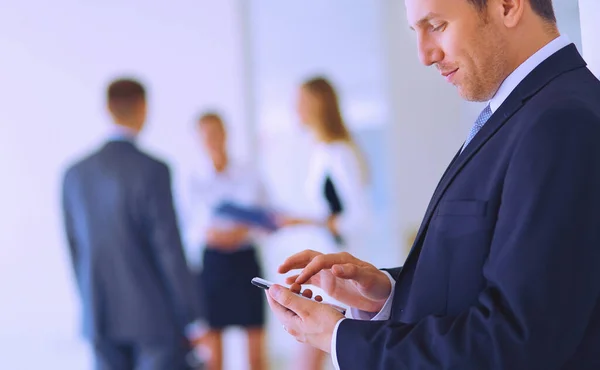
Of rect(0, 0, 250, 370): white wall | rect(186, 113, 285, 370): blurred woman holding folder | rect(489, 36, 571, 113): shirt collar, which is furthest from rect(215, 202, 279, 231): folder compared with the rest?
rect(489, 36, 571, 113): shirt collar

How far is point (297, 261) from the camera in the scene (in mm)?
1460

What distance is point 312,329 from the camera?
3.92 feet

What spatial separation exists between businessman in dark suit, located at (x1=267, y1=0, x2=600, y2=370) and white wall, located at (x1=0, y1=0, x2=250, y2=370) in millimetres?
4376

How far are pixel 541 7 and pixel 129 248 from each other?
2.64 m

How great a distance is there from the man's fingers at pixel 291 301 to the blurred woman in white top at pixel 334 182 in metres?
2.66

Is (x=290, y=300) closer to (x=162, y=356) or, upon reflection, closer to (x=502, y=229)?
(x=502, y=229)

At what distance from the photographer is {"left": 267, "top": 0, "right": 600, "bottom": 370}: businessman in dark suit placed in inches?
39.0

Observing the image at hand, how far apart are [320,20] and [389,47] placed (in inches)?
22.1

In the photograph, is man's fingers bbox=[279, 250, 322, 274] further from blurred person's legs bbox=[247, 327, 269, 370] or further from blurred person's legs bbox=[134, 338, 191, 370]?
blurred person's legs bbox=[247, 327, 269, 370]

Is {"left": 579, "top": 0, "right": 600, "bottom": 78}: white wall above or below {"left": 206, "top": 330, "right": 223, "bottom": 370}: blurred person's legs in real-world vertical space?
above

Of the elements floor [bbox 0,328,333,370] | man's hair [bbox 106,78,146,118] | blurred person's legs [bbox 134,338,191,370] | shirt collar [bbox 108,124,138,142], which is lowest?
floor [bbox 0,328,333,370]

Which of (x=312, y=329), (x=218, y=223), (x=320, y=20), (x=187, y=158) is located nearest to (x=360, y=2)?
(x=320, y=20)

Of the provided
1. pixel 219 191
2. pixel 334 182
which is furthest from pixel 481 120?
pixel 219 191

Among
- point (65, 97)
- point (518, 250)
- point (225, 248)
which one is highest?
point (65, 97)
